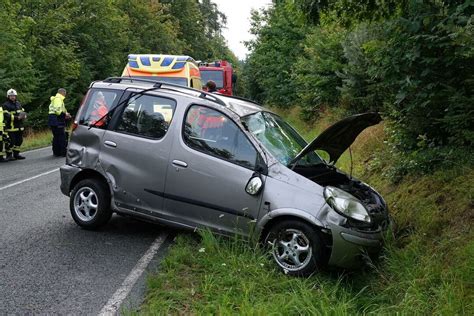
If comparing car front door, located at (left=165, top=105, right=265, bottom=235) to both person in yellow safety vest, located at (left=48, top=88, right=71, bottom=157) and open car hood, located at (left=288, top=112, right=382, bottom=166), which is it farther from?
person in yellow safety vest, located at (left=48, top=88, right=71, bottom=157)

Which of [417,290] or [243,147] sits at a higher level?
[243,147]

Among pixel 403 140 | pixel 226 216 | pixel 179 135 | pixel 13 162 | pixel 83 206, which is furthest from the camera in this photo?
pixel 13 162

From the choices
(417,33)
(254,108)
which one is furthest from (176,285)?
(417,33)

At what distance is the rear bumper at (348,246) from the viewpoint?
4.64 m

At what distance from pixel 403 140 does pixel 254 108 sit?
2579mm

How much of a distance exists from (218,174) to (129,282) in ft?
4.89

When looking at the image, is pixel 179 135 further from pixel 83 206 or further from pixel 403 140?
pixel 403 140

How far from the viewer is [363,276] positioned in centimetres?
497

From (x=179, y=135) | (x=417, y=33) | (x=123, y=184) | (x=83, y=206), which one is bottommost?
(x=83, y=206)

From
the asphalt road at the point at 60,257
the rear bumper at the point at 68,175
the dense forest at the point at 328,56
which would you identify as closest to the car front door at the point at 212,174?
the asphalt road at the point at 60,257

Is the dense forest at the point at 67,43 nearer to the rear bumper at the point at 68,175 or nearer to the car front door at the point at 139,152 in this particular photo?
the rear bumper at the point at 68,175

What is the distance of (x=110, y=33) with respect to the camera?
30219mm

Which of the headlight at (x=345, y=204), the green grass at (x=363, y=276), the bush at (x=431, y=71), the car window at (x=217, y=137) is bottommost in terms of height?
the green grass at (x=363, y=276)

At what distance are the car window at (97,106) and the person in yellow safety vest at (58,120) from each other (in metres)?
7.06
